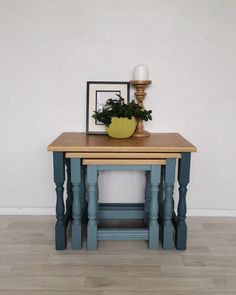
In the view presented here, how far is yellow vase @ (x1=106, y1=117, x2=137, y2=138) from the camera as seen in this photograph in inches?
71.9

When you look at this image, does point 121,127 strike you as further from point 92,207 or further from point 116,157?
point 92,207

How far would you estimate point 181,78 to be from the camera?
208 centimetres

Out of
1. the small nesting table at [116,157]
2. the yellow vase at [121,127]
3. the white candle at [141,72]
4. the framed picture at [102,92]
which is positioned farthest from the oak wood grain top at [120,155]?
the white candle at [141,72]

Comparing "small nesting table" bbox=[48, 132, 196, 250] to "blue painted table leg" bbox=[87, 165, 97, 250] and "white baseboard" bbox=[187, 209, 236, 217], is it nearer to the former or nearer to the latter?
"blue painted table leg" bbox=[87, 165, 97, 250]

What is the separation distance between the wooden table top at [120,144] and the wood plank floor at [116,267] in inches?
24.7

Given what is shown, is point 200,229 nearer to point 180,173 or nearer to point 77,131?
point 180,173

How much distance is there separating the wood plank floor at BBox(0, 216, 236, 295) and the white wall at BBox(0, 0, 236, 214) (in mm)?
493

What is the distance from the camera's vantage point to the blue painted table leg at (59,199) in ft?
5.48

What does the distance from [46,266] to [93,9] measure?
5.50ft

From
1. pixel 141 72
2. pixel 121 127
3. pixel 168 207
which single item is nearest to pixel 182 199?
pixel 168 207

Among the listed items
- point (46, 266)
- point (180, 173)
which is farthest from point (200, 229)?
point (46, 266)

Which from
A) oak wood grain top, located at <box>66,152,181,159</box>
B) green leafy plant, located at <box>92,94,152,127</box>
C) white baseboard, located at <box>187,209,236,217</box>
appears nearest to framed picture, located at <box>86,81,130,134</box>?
green leafy plant, located at <box>92,94,152,127</box>

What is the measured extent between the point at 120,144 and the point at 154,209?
44 cm

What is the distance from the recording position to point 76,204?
1724mm
